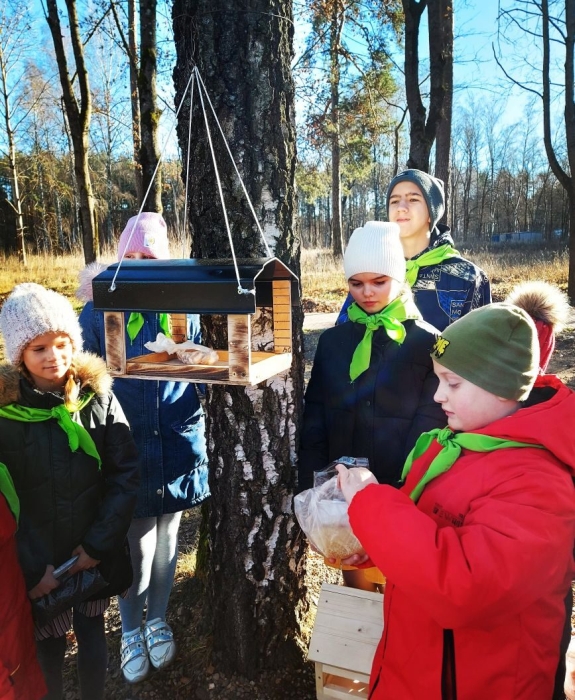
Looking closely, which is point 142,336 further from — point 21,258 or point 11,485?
point 21,258

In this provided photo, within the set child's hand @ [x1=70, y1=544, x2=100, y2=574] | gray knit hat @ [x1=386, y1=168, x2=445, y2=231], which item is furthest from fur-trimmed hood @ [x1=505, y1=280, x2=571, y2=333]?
child's hand @ [x1=70, y1=544, x2=100, y2=574]

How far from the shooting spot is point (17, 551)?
1.78 m

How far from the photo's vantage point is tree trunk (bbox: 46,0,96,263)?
7.17 m

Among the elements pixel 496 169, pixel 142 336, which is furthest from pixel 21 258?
pixel 496 169

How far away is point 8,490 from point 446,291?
201 cm

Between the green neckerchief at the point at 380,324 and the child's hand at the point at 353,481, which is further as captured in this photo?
the green neckerchief at the point at 380,324

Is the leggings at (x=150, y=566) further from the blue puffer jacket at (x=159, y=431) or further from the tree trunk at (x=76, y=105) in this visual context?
the tree trunk at (x=76, y=105)

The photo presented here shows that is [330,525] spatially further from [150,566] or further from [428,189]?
[428,189]

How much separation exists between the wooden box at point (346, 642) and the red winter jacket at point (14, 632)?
990 mm

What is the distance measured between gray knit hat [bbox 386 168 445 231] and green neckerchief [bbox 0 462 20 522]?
6.98ft

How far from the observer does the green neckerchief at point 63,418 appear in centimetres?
177

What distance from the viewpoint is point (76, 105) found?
7.46 meters

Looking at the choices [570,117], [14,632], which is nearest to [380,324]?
[14,632]

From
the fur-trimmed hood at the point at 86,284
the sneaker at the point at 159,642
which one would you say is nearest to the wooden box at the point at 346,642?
the sneaker at the point at 159,642
